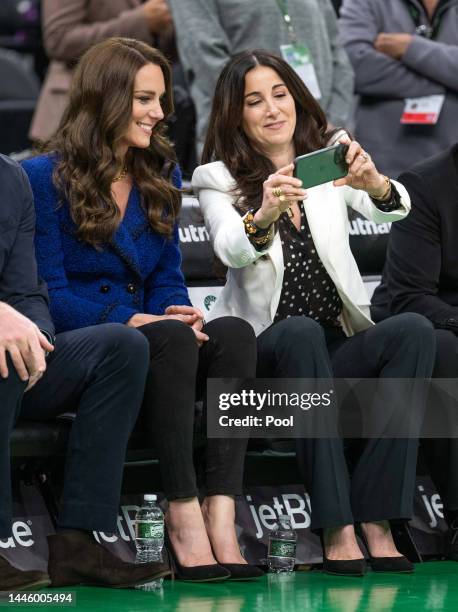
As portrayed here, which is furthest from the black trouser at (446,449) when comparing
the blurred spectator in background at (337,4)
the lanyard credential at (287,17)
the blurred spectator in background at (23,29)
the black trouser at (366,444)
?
the blurred spectator in background at (23,29)

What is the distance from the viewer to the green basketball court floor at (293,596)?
126 inches

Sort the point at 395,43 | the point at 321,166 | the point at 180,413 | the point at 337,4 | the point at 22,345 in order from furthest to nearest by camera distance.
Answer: the point at 337,4 < the point at 395,43 < the point at 321,166 < the point at 180,413 < the point at 22,345

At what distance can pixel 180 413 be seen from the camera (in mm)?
3543

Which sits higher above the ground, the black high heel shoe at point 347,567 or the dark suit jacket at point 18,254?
the dark suit jacket at point 18,254

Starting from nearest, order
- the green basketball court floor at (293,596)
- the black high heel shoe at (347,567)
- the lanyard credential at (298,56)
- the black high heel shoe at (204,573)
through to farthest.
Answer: the green basketball court floor at (293,596)
the black high heel shoe at (204,573)
the black high heel shoe at (347,567)
the lanyard credential at (298,56)

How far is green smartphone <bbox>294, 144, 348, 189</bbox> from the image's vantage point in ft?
12.4

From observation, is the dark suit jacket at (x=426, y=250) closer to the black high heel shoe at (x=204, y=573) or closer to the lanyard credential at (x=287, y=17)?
the black high heel shoe at (x=204, y=573)

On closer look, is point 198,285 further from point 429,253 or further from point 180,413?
point 180,413

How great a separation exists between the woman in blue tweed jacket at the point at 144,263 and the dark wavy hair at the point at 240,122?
22 cm

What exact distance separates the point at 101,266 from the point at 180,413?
58 cm

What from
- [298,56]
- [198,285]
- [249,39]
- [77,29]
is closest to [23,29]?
[77,29]

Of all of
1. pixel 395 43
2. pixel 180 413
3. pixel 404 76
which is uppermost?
pixel 395 43

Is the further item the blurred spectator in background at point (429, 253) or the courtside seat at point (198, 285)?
the blurred spectator in background at point (429, 253)

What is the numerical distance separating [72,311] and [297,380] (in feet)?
2.21
